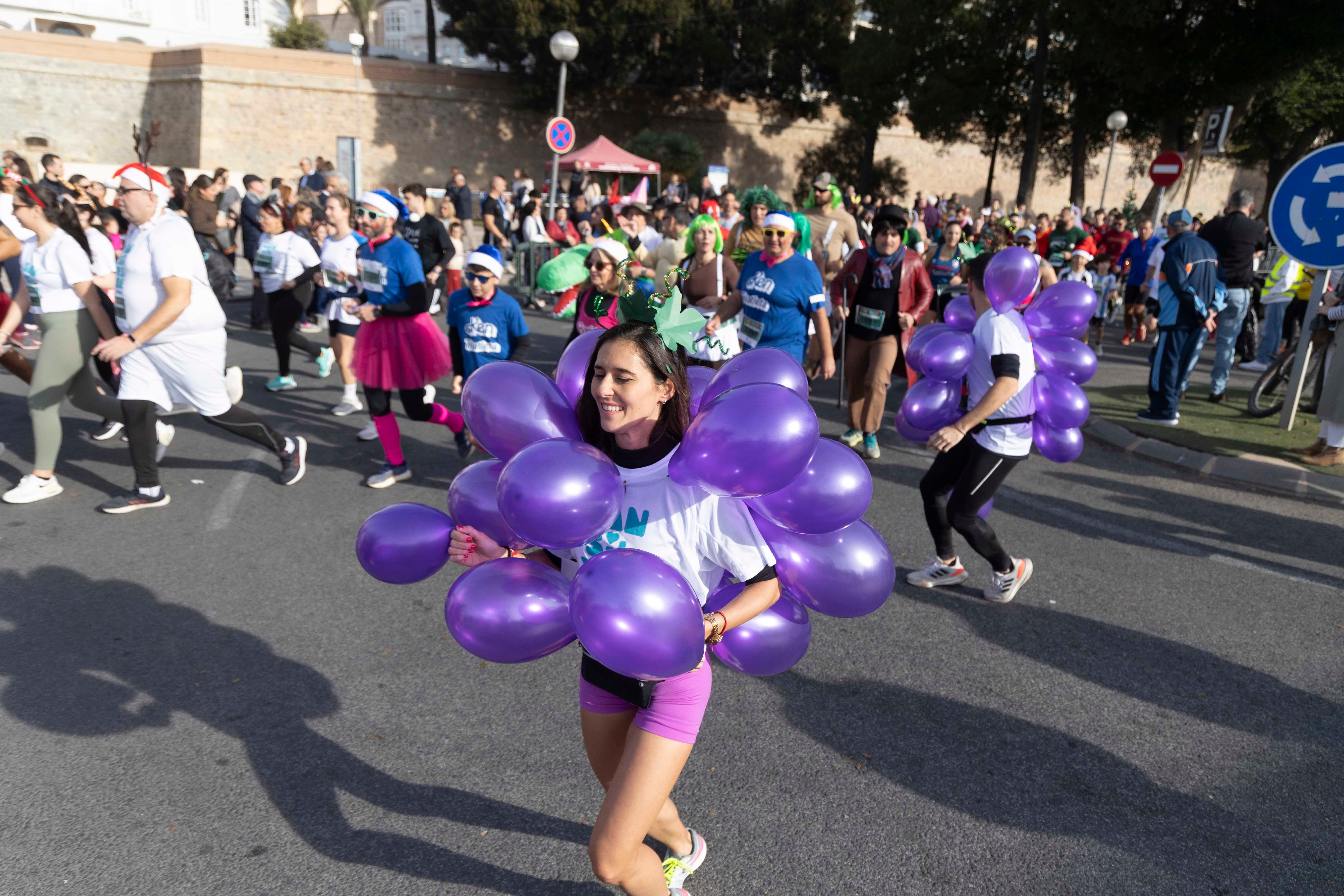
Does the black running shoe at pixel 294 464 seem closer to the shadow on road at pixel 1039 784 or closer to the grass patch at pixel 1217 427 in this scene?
the shadow on road at pixel 1039 784

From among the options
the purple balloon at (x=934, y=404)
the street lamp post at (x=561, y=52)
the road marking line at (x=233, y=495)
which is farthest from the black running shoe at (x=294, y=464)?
the street lamp post at (x=561, y=52)

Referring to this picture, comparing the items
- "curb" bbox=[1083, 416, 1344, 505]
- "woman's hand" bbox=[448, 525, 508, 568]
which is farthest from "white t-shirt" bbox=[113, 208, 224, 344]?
"curb" bbox=[1083, 416, 1344, 505]

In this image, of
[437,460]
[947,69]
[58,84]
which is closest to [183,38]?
[58,84]

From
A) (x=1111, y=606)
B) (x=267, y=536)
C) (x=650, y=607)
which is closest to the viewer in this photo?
(x=650, y=607)

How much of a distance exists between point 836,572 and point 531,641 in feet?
2.50

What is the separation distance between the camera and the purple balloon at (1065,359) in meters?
4.24

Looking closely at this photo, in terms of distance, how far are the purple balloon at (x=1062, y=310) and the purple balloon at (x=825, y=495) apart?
102 inches

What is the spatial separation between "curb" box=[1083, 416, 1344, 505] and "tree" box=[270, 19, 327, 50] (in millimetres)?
49138

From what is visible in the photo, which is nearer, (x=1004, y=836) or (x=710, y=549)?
(x=710, y=549)

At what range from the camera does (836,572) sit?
2148 millimetres

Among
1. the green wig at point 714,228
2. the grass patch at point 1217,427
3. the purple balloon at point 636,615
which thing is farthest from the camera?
the grass patch at point 1217,427

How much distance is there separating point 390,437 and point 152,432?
4.58 feet

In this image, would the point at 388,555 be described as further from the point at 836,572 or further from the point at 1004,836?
the point at 1004,836

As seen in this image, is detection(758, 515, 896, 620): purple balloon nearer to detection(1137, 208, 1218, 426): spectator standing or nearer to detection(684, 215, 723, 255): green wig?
detection(684, 215, 723, 255): green wig
